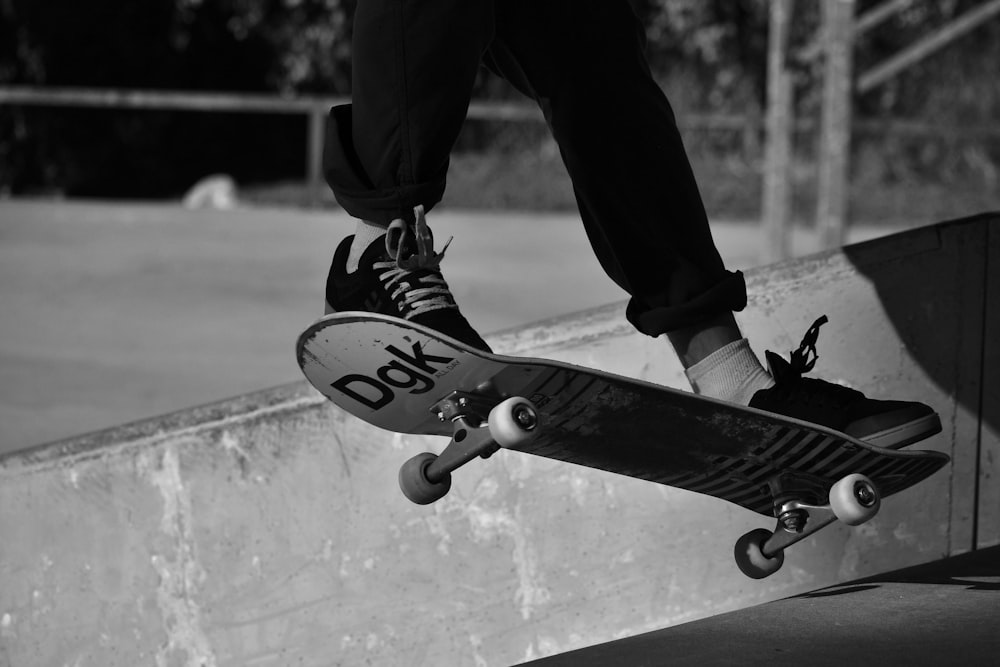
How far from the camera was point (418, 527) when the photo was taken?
2711 millimetres

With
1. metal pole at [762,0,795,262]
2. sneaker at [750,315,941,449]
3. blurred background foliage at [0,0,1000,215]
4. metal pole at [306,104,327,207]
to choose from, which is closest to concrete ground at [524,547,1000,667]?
sneaker at [750,315,941,449]

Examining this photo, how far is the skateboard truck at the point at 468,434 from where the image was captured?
188 cm

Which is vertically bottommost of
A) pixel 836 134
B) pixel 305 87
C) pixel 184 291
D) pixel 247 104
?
pixel 836 134

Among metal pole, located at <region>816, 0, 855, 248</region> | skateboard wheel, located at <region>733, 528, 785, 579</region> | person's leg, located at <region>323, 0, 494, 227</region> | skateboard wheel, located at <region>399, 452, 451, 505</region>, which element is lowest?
skateboard wheel, located at <region>733, 528, 785, 579</region>

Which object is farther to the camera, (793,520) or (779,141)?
(779,141)

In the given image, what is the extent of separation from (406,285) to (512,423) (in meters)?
0.30

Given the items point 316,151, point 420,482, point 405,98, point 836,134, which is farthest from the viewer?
point 316,151

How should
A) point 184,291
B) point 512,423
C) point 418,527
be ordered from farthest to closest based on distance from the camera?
1. point 184,291
2. point 418,527
3. point 512,423

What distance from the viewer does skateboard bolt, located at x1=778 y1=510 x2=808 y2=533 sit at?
2.24 meters

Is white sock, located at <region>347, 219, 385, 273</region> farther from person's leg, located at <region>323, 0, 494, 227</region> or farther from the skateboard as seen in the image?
the skateboard

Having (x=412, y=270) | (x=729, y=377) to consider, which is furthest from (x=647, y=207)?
(x=412, y=270)

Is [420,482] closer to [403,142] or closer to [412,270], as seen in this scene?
[412,270]

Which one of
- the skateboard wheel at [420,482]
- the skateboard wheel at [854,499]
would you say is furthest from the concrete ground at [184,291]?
the skateboard wheel at [854,499]

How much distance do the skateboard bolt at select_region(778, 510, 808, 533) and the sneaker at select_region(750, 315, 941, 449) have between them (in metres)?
0.16
